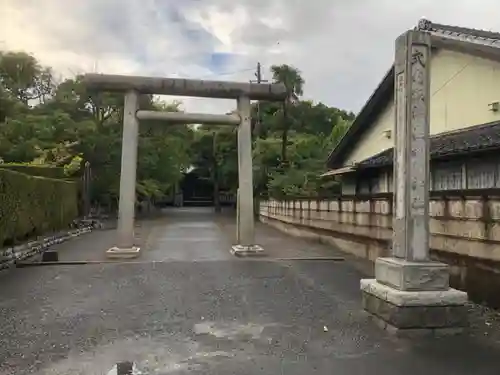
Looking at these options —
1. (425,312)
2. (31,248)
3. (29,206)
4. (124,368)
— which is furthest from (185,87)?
(124,368)

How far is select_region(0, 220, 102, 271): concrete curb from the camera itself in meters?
11.1

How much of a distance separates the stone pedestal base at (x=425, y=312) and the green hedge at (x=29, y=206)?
8.64 meters

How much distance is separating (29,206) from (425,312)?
11.1m

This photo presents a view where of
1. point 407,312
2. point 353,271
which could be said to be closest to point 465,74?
point 353,271

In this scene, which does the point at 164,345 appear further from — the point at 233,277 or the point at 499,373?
the point at 233,277

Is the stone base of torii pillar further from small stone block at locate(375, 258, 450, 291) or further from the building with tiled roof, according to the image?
the building with tiled roof

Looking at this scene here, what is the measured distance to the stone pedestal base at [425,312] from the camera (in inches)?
222

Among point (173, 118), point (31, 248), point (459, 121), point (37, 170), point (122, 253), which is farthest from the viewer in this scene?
point (37, 170)

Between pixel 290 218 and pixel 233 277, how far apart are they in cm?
1265

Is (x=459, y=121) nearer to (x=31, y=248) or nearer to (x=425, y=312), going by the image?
(x=425, y=312)

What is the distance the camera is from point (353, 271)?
10.9m

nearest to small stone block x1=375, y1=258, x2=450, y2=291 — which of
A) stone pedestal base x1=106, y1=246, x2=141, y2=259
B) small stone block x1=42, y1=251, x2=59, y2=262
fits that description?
stone pedestal base x1=106, y1=246, x2=141, y2=259

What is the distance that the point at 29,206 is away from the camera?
1350 cm

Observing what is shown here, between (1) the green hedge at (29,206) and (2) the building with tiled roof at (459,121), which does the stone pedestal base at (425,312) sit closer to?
(2) the building with tiled roof at (459,121)
